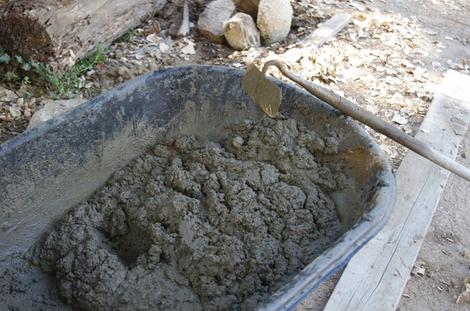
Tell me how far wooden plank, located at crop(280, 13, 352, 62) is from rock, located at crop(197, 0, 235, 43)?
2.07ft

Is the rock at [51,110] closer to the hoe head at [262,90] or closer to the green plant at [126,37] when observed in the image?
the green plant at [126,37]

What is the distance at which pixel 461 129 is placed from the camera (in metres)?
3.27

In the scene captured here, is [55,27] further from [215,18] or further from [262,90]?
[262,90]

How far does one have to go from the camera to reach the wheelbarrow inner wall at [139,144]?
5.69ft

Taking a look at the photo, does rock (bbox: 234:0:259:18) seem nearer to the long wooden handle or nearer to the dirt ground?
the dirt ground

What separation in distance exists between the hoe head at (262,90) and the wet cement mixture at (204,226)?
0.06 metres

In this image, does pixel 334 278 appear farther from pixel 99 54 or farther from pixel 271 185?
pixel 99 54

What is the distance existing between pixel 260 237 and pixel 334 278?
0.70m

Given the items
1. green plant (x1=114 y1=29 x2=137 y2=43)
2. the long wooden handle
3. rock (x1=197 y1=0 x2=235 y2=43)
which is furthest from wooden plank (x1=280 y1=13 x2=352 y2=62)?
the long wooden handle

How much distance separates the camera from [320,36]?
4.17 metres

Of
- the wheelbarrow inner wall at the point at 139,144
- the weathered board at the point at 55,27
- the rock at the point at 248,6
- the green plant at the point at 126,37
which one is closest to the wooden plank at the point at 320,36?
the rock at the point at 248,6

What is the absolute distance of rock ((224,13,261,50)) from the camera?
3.99 meters

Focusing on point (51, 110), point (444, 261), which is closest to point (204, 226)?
point (444, 261)

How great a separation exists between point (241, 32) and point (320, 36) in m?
0.64
